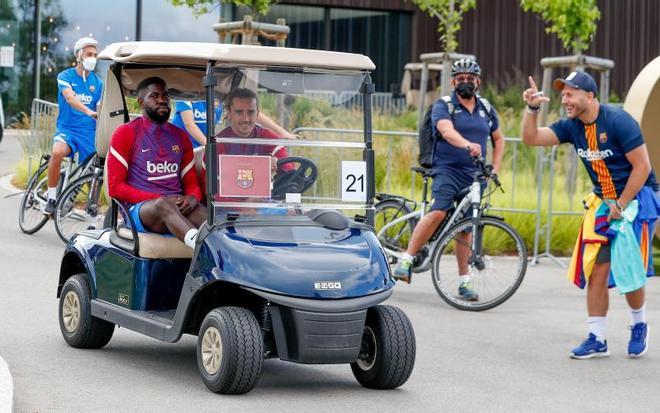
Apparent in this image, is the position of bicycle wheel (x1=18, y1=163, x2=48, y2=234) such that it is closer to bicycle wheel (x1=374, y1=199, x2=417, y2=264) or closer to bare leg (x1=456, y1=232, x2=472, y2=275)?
bicycle wheel (x1=374, y1=199, x2=417, y2=264)

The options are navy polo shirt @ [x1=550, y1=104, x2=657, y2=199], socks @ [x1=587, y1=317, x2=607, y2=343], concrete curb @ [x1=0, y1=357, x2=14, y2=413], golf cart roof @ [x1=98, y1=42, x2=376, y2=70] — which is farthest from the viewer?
socks @ [x1=587, y1=317, x2=607, y2=343]

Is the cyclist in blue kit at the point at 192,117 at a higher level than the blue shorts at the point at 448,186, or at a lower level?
higher

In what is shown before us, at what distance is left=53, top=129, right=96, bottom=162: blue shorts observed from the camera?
13.4m

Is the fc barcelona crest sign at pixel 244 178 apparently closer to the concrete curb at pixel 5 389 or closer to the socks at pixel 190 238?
the socks at pixel 190 238

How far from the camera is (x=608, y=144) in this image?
8867 mm

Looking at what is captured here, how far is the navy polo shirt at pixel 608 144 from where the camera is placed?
8.81 metres

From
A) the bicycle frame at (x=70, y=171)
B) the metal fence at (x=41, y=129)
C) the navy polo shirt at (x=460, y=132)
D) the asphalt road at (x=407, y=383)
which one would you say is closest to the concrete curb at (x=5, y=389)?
the asphalt road at (x=407, y=383)

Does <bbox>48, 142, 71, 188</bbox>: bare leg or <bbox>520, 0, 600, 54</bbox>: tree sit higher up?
<bbox>520, 0, 600, 54</bbox>: tree

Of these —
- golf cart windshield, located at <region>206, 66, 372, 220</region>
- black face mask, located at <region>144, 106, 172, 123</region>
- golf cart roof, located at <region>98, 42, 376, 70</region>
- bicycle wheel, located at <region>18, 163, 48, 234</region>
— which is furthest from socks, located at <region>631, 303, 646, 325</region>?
bicycle wheel, located at <region>18, 163, 48, 234</region>

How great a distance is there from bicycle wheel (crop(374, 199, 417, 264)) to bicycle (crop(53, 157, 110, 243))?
2.56 meters

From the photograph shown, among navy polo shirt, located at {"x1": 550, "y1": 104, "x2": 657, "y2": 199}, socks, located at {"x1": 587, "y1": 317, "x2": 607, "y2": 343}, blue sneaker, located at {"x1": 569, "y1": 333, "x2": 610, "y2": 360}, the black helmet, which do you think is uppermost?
the black helmet

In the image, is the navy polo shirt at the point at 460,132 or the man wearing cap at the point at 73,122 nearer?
the navy polo shirt at the point at 460,132

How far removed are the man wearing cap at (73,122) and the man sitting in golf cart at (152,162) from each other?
4963 millimetres

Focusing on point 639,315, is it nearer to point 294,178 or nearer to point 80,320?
point 294,178
